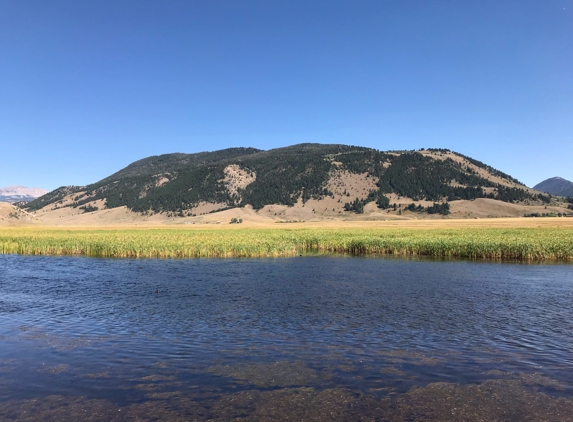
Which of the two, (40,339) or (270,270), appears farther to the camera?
(270,270)

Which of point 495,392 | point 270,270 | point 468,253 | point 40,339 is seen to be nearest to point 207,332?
point 40,339

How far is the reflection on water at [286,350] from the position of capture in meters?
11.0

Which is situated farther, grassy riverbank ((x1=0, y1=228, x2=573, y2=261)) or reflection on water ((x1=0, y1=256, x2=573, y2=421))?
grassy riverbank ((x1=0, y1=228, x2=573, y2=261))

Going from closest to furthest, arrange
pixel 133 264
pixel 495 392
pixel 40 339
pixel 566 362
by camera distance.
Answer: pixel 495 392 < pixel 566 362 < pixel 40 339 < pixel 133 264

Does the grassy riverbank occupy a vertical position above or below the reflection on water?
above

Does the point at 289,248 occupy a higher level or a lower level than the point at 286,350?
higher

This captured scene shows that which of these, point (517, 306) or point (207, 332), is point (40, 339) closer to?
point (207, 332)

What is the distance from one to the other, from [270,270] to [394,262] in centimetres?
1479

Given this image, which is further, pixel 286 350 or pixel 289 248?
pixel 289 248

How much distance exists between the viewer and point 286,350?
1565cm

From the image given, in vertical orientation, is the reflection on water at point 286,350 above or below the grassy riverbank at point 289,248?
below

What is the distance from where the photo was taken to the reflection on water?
1098cm

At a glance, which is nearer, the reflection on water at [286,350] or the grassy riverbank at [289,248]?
the reflection on water at [286,350]

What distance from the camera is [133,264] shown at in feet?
147
